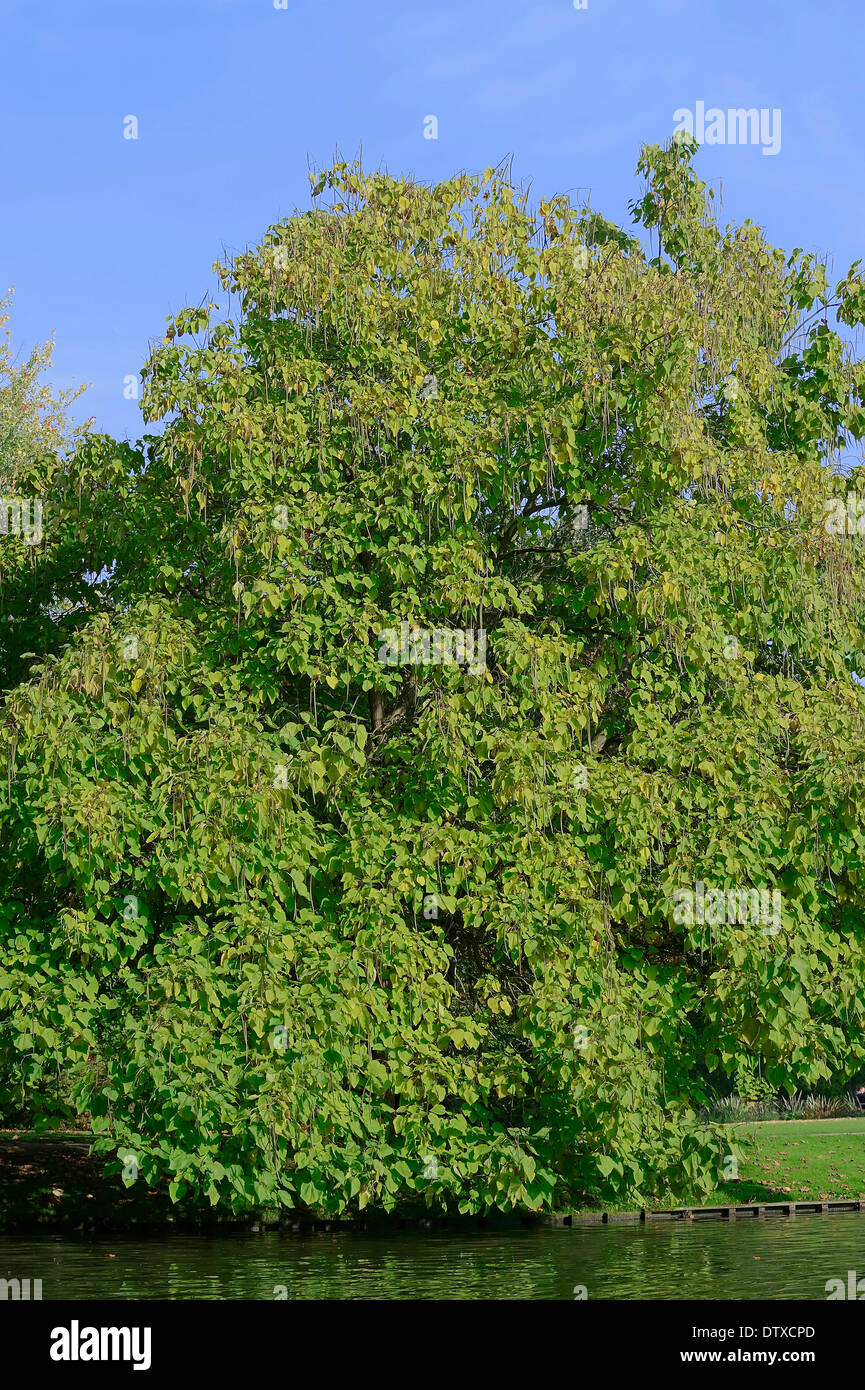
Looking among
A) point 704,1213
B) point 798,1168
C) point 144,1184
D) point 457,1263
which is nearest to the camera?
point 457,1263

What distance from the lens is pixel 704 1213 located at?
876 inches

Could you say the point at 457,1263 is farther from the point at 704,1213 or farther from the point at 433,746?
the point at 704,1213

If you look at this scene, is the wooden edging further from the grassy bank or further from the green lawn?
the green lawn

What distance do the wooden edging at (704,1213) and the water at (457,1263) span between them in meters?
0.71

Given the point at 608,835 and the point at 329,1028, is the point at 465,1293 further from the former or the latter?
the point at 608,835

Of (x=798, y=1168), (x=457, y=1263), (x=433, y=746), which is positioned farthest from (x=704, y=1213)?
(x=433, y=746)

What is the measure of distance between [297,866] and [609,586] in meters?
5.22

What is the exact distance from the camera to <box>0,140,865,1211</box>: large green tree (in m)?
15.1

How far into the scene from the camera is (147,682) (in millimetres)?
15719

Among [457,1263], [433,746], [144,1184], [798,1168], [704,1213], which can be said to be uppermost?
[433,746]

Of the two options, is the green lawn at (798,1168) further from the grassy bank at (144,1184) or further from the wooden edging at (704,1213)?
the wooden edging at (704,1213)

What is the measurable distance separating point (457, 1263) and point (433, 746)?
5832mm

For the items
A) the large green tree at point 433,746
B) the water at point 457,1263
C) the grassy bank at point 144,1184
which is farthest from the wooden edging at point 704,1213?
the large green tree at point 433,746
